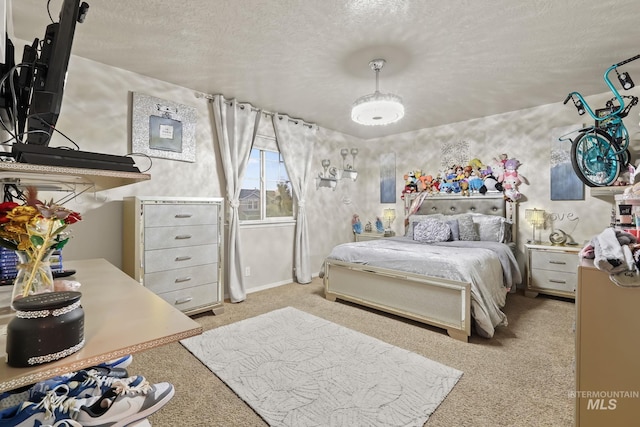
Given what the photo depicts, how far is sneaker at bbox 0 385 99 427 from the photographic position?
764 millimetres

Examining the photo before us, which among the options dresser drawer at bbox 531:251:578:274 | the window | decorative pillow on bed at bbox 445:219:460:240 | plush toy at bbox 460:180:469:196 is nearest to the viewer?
dresser drawer at bbox 531:251:578:274

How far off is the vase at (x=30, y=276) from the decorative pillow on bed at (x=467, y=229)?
397 centimetres

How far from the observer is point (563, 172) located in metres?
3.62

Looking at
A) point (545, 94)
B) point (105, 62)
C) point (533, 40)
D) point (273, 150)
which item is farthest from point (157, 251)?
point (545, 94)

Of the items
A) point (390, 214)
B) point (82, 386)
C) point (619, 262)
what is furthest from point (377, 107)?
point (390, 214)

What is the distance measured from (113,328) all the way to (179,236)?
7.09 ft

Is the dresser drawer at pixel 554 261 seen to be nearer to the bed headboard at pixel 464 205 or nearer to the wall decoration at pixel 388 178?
the bed headboard at pixel 464 205

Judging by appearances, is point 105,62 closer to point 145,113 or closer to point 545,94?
point 145,113

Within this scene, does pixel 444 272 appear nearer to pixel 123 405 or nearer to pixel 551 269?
pixel 551 269

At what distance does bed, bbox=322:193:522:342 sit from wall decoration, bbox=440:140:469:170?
61cm

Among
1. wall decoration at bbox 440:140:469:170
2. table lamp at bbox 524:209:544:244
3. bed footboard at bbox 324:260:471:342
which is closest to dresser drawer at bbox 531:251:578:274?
table lamp at bbox 524:209:544:244

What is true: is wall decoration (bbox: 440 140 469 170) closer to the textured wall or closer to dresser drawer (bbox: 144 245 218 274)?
the textured wall

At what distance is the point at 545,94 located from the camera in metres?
3.37

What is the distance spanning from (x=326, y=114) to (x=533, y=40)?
2450 millimetres
